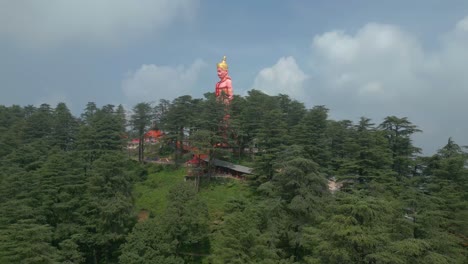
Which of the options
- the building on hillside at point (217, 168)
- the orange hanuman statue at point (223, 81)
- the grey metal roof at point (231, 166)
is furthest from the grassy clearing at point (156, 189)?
the orange hanuman statue at point (223, 81)

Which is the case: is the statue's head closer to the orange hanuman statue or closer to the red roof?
the orange hanuman statue

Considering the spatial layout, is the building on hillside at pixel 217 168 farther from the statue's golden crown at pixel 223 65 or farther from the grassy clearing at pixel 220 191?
the statue's golden crown at pixel 223 65

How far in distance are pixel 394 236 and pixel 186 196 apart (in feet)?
45.3

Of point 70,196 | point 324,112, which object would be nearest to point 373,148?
point 324,112

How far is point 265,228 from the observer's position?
79.1ft

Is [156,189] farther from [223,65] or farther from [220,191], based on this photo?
[223,65]

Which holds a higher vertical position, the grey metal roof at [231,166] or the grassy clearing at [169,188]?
the grey metal roof at [231,166]

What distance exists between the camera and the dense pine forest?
20438 millimetres

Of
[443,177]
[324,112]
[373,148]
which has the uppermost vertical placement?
[324,112]

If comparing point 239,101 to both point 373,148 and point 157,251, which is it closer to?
point 373,148

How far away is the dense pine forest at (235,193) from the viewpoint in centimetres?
2044

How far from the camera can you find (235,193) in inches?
1419

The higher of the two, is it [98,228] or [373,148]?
[373,148]

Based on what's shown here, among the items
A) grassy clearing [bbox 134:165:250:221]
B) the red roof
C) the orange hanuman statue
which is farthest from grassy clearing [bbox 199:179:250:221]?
the orange hanuman statue
